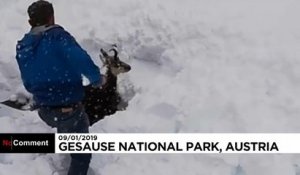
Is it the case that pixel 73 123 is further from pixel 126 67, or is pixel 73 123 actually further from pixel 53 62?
pixel 126 67

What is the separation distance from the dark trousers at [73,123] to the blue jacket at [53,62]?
15 centimetres

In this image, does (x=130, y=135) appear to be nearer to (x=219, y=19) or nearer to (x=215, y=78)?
(x=215, y=78)

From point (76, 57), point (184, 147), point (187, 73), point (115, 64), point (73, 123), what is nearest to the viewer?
point (76, 57)

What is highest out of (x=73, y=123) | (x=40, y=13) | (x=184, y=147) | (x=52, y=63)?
(x=40, y=13)

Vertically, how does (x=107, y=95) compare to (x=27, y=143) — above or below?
above

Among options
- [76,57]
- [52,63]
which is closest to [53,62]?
[52,63]

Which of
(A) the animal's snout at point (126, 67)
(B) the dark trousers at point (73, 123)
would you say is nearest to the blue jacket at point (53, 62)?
(B) the dark trousers at point (73, 123)

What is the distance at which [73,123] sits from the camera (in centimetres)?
382

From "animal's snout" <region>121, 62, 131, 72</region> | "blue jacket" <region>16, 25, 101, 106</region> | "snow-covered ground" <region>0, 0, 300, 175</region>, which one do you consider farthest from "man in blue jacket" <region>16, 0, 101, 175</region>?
"animal's snout" <region>121, 62, 131, 72</region>

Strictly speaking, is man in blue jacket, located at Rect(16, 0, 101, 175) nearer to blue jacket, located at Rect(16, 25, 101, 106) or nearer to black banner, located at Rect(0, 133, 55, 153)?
blue jacket, located at Rect(16, 25, 101, 106)

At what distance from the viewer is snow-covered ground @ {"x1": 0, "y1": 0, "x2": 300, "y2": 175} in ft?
14.0

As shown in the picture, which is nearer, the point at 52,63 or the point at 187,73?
the point at 52,63

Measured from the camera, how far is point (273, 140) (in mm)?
4270

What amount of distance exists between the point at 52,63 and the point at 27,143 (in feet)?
3.17
